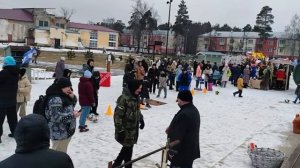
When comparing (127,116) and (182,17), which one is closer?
(127,116)

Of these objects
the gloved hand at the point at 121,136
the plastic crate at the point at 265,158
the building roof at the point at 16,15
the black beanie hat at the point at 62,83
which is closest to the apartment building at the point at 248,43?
the building roof at the point at 16,15

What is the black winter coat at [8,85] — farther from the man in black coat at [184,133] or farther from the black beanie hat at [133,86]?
the man in black coat at [184,133]

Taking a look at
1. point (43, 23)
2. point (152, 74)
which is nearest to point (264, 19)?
point (43, 23)

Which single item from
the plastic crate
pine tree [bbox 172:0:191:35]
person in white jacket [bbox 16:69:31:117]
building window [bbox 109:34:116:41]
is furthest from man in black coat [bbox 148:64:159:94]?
pine tree [bbox 172:0:191:35]

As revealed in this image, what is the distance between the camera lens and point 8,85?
7.09 m

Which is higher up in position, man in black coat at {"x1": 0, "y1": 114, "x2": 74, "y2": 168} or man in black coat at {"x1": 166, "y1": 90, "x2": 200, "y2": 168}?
man in black coat at {"x1": 0, "y1": 114, "x2": 74, "y2": 168}

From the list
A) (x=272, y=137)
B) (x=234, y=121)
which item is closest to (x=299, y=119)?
(x=272, y=137)

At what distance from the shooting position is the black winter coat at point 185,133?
504 cm

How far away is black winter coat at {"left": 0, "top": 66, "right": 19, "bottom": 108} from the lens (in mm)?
7043

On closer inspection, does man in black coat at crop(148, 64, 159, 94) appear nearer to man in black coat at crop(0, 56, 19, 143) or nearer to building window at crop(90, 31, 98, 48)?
man in black coat at crop(0, 56, 19, 143)

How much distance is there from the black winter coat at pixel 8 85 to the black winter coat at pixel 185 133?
11.8ft

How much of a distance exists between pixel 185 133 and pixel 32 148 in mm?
2895

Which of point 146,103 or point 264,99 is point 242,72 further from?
point 146,103

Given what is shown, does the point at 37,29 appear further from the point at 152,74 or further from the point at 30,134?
the point at 30,134
